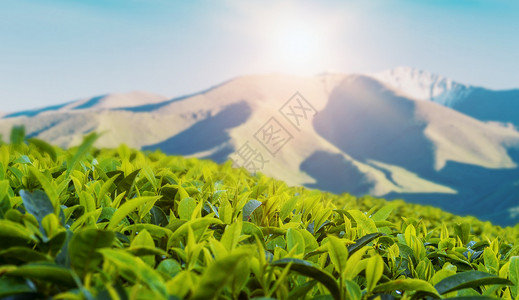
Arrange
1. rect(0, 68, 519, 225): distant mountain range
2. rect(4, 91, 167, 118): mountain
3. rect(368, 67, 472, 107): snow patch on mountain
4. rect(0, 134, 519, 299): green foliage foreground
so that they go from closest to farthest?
1. rect(0, 134, 519, 299): green foliage foreground
2. rect(0, 68, 519, 225): distant mountain range
3. rect(4, 91, 167, 118): mountain
4. rect(368, 67, 472, 107): snow patch on mountain

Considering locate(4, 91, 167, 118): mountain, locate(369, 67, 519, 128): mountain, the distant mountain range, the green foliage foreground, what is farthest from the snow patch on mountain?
the green foliage foreground

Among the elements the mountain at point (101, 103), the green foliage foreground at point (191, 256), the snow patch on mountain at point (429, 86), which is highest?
the green foliage foreground at point (191, 256)

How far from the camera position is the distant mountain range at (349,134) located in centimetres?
6081

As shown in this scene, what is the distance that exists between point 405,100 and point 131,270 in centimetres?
11007

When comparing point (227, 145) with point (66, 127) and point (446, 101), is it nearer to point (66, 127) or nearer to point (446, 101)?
point (66, 127)

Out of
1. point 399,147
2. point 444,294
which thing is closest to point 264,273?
point 444,294

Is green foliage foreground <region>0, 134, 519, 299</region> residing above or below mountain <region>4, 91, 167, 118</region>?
above

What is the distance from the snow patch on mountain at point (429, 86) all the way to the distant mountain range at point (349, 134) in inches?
433

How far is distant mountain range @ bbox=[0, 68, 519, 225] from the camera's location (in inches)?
2394

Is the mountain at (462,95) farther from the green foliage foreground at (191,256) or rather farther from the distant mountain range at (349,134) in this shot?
the green foliage foreground at (191,256)

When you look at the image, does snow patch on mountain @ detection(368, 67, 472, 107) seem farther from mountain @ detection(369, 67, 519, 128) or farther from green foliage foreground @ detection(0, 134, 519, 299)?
green foliage foreground @ detection(0, 134, 519, 299)

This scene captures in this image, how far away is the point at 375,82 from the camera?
116625 mm

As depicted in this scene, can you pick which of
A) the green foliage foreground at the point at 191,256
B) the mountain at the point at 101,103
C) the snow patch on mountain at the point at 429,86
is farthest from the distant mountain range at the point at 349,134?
the green foliage foreground at the point at 191,256

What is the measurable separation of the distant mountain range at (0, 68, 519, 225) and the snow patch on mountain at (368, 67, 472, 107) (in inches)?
433
